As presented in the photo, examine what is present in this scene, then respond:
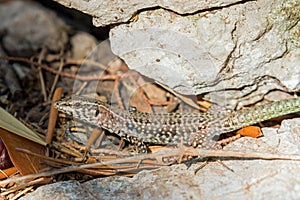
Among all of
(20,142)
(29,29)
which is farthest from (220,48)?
(29,29)

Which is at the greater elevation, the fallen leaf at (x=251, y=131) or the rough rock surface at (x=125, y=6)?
the rough rock surface at (x=125, y=6)

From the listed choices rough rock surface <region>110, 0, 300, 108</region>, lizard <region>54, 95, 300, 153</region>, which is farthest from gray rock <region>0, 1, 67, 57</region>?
rough rock surface <region>110, 0, 300, 108</region>

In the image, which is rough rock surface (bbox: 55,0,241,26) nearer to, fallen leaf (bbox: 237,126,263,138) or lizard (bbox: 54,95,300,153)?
lizard (bbox: 54,95,300,153)

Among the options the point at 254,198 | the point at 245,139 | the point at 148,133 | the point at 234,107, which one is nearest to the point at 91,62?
the point at 148,133

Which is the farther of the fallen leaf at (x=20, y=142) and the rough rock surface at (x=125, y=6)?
the fallen leaf at (x=20, y=142)

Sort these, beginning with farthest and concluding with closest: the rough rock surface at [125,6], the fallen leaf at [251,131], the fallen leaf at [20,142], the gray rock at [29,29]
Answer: the gray rock at [29,29] → the fallen leaf at [251,131] → the fallen leaf at [20,142] → the rough rock surface at [125,6]

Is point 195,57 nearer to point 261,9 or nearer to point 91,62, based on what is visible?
point 261,9

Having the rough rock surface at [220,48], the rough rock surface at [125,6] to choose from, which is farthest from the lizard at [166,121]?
the rough rock surface at [125,6]

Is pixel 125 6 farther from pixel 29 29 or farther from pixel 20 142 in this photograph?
pixel 29 29

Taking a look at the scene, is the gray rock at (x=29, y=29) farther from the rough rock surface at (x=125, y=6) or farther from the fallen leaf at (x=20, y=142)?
the rough rock surface at (x=125, y=6)

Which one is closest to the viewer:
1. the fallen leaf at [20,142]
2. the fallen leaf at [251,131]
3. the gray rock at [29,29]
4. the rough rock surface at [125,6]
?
the rough rock surface at [125,6]
